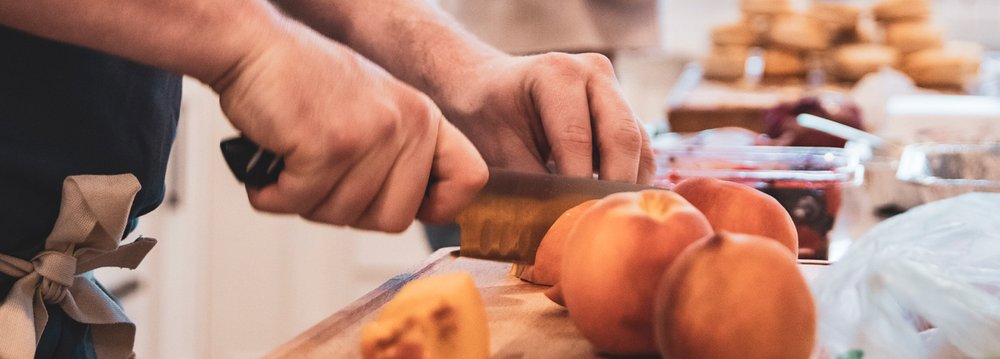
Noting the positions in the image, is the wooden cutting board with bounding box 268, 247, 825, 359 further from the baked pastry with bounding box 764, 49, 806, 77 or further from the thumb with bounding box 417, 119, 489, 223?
the baked pastry with bounding box 764, 49, 806, 77

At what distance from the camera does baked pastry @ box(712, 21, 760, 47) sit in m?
2.70

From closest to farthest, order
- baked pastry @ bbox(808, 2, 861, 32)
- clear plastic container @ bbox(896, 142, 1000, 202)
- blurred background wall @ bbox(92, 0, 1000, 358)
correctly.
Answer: clear plastic container @ bbox(896, 142, 1000, 202) < baked pastry @ bbox(808, 2, 861, 32) < blurred background wall @ bbox(92, 0, 1000, 358)

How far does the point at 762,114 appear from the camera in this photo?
2.00 metres

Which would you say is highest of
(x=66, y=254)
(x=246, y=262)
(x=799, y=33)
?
(x=66, y=254)

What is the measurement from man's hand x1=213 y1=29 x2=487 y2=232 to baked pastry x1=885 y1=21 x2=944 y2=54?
2.19 m

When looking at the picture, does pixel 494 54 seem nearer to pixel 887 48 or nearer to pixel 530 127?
pixel 530 127

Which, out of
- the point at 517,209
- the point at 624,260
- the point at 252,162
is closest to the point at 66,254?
the point at 252,162

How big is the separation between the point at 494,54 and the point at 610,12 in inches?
34.3

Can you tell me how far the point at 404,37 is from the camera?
39.4 inches

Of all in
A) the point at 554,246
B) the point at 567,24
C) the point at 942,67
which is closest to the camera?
the point at 554,246

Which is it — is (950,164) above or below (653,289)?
below

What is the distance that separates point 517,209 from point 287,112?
0.21m

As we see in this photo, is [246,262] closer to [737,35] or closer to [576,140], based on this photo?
[737,35]

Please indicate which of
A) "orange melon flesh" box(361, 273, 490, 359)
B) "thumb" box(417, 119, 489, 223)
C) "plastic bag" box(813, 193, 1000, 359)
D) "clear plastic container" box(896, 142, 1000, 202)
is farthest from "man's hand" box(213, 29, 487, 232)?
"clear plastic container" box(896, 142, 1000, 202)
